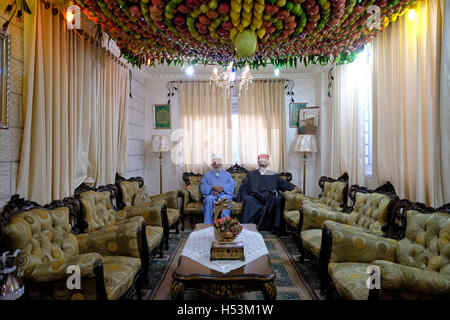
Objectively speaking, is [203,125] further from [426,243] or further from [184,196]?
[426,243]

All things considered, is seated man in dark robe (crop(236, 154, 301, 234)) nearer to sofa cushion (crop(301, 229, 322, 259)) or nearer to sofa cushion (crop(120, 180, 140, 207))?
sofa cushion (crop(301, 229, 322, 259))

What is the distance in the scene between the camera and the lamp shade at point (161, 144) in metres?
5.30

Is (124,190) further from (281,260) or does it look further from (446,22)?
(446,22)

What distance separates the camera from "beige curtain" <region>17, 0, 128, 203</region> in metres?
2.24

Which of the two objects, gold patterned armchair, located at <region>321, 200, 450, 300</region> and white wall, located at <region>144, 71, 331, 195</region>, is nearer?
gold patterned armchair, located at <region>321, 200, 450, 300</region>

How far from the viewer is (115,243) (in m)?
2.33

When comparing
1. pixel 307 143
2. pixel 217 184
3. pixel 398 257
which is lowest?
pixel 398 257

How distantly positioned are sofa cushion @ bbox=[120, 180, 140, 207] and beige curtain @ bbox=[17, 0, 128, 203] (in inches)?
11.0

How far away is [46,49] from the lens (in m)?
2.43

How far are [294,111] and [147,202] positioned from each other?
3.83m

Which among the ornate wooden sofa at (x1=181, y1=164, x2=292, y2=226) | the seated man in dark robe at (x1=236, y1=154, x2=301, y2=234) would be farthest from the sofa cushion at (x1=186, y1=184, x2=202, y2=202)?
the seated man in dark robe at (x1=236, y1=154, x2=301, y2=234)

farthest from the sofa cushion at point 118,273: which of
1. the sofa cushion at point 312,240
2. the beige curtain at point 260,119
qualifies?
the beige curtain at point 260,119

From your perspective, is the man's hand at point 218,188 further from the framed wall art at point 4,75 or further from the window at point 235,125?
the framed wall art at point 4,75

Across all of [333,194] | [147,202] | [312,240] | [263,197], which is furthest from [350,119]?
[147,202]
